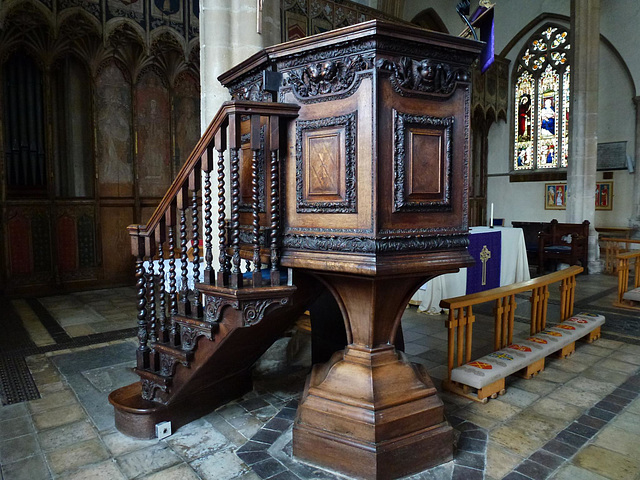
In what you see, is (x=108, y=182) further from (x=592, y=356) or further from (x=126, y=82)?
(x=592, y=356)

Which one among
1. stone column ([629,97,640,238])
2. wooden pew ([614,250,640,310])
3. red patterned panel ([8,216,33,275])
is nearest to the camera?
wooden pew ([614,250,640,310])

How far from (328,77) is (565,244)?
8.40 m

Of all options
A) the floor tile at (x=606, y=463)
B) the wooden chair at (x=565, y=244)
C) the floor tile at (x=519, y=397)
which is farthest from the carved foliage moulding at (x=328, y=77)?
the wooden chair at (x=565, y=244)

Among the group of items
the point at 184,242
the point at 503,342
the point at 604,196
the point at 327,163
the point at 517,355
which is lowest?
the point at 503,342

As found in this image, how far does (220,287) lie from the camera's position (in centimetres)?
249

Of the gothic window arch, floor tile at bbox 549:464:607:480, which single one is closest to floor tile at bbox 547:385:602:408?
floor tile at bbox 549:464:607:480

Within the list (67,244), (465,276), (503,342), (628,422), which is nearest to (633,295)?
(465,276)

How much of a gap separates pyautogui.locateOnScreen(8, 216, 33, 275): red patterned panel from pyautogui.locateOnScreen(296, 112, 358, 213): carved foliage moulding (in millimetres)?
6339

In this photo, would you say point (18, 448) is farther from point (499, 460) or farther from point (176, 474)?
point (499, 460)

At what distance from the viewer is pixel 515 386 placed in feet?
11.9

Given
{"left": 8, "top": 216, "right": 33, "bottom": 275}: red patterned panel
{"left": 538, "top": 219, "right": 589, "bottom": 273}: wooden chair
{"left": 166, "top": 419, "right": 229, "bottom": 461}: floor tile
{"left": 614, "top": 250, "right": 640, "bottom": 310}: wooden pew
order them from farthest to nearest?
{"left": 538, "top": 219, "right": 589, "bottom": 273}: wooden chair, {"left": 8, "top": 216, "right": 33, "bottom": 275}: red patterned panel, {"left": 614, "top": 250, "right": 640, "bottom": 310}: wooden pew, {"left": 166, "top": 419, "right": 229, "bottom": 461}: floor tile

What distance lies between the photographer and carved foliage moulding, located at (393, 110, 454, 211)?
88.9 inches

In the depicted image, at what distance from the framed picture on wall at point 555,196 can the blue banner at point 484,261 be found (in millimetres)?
7445

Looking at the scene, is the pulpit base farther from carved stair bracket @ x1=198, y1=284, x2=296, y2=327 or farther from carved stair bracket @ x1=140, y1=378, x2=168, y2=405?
carved stair bracket @ x1=140, y1=378, x2=168, y2=405
